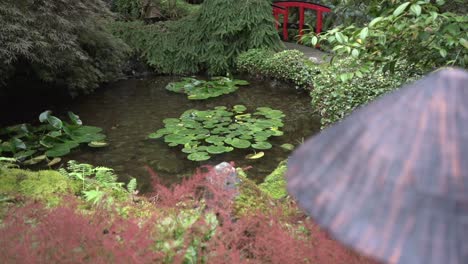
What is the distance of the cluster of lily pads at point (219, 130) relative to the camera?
20.1ft

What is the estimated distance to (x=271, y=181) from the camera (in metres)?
4.00

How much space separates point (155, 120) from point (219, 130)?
132 cm

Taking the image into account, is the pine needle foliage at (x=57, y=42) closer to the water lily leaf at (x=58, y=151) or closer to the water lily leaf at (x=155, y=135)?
the water lily leaf at (x=58, y=151)

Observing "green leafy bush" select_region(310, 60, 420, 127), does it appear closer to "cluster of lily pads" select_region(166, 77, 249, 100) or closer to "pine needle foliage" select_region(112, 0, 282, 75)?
→ "cluster of lily pads" select_region(166, 77, 249, 100)

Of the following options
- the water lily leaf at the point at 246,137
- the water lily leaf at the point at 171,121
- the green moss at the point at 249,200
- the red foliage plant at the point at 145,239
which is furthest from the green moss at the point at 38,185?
the water lily leaf at the point at 171,121

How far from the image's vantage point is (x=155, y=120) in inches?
293

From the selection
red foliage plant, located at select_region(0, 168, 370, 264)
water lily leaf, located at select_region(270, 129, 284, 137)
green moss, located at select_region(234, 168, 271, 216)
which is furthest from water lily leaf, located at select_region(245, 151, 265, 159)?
red foliage plant, located at select_region(0, 168, 370, 264)

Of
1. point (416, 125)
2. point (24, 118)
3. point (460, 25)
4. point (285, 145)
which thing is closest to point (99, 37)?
point (24, 118)

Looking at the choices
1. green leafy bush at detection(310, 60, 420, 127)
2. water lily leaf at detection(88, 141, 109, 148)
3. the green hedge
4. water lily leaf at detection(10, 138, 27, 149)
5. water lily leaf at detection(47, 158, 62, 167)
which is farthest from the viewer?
water lily leaf at detection(88, 141, 109, 148)

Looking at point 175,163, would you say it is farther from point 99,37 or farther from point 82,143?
point 99,37

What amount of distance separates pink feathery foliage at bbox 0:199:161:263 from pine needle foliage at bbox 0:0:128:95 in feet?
15.0

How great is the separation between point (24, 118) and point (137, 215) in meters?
5.44

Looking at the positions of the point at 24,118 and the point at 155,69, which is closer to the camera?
the point at 24,118

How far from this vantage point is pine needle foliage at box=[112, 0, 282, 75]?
10141 millimetres
